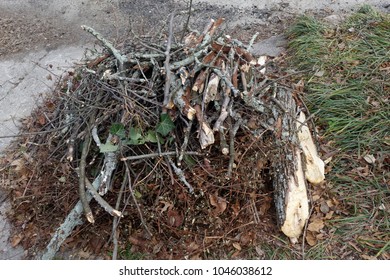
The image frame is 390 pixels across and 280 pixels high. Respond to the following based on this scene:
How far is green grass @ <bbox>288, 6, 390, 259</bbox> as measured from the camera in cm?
317

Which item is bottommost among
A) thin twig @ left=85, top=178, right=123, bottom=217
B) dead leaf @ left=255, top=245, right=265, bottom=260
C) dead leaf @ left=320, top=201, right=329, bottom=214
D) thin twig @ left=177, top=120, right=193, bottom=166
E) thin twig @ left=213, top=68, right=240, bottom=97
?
dead leaf @ left=255, top=245, right=265, bottom=260

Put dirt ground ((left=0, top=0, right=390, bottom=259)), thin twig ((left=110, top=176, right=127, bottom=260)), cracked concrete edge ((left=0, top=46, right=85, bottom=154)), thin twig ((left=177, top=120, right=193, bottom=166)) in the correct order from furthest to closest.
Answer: dirt ground ((left=0, top=0, right=390, bottom=259)), cracked concrete edge ((left=0, top=46, right=85, bottom=154)), thin twig ((left=177, top=120, right=193, bottom=166)), thin twig ((left=110, top=176, right=127, bottom=260))

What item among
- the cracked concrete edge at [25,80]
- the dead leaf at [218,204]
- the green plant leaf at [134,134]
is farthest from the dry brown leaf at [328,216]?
the cracked concrete edge at [25,80]

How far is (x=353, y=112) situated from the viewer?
3.72 metres

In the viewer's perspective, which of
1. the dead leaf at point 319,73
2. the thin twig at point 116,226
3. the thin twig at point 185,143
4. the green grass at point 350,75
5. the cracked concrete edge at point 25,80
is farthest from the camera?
the cracked concrete edge at point 25,80

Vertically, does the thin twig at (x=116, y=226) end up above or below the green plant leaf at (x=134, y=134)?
below

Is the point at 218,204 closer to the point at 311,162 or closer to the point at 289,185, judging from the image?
the point at 289,185

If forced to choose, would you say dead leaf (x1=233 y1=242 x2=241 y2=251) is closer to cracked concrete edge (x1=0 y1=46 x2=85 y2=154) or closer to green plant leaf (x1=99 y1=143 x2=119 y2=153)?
green plant leaf (x1=99 y1=143 x2=119 y2=153)

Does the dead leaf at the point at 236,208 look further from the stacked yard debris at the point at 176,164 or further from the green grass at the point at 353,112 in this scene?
the green grass at the point at 353,112

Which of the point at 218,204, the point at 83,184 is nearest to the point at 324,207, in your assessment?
the point at 218,204

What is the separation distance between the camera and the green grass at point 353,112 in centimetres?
317

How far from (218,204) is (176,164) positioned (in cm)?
42

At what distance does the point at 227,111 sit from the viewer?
10.1 feet

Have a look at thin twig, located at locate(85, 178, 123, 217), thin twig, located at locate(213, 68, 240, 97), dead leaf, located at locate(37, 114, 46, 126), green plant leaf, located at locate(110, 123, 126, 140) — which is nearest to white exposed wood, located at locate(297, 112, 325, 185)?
thin twig, located at locate(213, 68, 240, 97)
